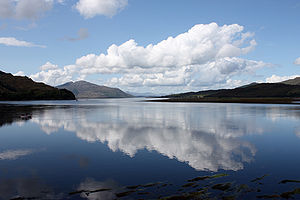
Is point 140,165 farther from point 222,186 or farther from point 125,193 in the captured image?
point 222,186

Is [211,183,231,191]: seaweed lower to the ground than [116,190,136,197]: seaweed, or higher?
lower

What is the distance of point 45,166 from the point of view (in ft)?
75.8

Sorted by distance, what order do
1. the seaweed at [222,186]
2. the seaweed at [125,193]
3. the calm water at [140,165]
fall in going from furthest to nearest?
the seaweed at [222,186] < the calm water at [140,165] < the seaweed at [125,193]

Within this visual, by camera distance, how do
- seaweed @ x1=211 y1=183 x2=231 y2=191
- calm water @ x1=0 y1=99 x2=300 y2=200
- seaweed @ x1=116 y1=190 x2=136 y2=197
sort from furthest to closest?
seaweed @ x1=211 y1=183 x2=231 y2=191
calm water @ x1=0 y1=99 x2=300 y2=200
seaweed @ x1=116 y1=190 x2=136 y2=197

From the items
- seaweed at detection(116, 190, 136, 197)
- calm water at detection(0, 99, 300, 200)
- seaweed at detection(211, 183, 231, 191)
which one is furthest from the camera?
seaweed at detection(211, 183, 231, 191)

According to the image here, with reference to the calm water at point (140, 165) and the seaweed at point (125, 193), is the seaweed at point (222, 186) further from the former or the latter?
the seaweed at point (125, 193)

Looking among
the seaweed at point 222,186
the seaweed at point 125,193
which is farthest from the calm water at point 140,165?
the seaweed at point 222,186

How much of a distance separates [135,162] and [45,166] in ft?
28.7

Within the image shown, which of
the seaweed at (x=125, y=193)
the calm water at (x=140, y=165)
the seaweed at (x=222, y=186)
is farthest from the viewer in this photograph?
the seaweed at (x=222, y=186)

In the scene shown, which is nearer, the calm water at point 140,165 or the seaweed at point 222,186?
the calm water at point 140,165

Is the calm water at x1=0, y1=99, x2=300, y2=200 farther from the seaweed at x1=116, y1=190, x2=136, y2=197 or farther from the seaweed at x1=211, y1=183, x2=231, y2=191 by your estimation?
the seaweed at x1=211, y1=183, x2=231, y2=191

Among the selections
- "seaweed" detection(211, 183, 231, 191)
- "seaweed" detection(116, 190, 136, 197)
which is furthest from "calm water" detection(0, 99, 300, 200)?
"seaweed" detection(211, 183, 231, 191)

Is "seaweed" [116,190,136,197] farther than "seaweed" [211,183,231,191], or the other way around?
"seaweed" [211,183,231,191]

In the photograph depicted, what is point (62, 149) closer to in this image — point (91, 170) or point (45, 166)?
point (45, 166)
